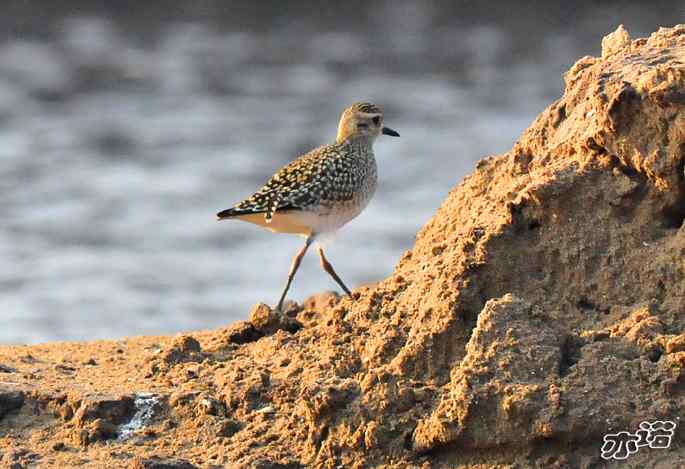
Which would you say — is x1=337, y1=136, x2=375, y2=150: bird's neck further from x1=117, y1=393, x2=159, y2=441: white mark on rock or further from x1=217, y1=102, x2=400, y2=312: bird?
x1=117, y1=393, x2=159, y2=441: white mark on rock

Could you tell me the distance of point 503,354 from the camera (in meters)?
7.17

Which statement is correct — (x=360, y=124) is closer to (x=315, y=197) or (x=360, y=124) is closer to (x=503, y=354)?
(x=315, y=197)

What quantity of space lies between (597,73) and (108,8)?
1744 cm

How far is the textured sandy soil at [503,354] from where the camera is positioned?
7062mm

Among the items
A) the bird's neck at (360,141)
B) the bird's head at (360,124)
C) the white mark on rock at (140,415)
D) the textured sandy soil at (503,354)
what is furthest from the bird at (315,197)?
the white mark on rock at (140,415)

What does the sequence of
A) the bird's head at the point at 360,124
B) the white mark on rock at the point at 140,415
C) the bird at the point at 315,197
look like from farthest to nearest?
the bird's head at the point at 360,124 → the bird at the point at 315,197 → the white mark on rock at the point at 140,415

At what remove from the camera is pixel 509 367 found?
23.4 feet

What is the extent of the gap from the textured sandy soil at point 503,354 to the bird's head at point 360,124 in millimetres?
3455

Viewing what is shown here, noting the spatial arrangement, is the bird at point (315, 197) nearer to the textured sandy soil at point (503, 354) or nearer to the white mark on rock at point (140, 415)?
the textured sandy soil at point (503, 354)

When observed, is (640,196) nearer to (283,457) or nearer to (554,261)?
(554,261)

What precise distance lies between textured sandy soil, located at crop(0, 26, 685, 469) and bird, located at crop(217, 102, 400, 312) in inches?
98.6

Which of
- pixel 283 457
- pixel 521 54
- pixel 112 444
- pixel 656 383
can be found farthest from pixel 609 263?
pixel 521 54

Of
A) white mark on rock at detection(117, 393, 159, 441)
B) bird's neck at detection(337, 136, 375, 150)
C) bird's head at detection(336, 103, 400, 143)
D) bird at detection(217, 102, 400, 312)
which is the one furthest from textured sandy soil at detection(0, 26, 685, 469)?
bird's head at detection(336, 103, 400, 143)

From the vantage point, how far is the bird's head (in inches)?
474
